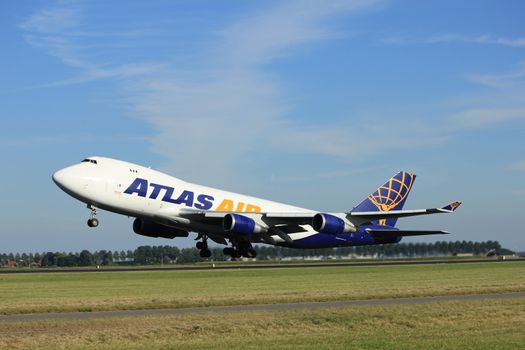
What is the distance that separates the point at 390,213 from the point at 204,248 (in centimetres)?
1328

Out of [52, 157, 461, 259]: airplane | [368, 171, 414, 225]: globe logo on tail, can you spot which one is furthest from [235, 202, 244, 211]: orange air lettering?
[368, 171, 414, 225]: globe logo on tail

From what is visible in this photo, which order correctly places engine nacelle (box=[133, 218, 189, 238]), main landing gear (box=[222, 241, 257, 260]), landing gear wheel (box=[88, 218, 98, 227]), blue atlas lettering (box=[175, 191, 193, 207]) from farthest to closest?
1. main landing gear (box=[222, 241, 257, 260])
2. engine nacelle (box=[133, 218, 189, 238])
3. blue atlas lettering (box=[175, 191, 193, 207])
4. landing gear wheel (box=[88, 218, 98, 227])

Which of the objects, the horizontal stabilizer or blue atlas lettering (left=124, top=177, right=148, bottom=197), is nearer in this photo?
Result: blue atlas lettering (left=124, top=177, right=148, bottom=197)

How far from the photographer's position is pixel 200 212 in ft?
162

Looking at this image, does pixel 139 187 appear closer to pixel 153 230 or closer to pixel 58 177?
pixel 58 177

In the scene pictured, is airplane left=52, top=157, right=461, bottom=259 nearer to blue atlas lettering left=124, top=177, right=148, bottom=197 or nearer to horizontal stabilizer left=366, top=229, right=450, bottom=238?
blue atlas lettering left=124, top=177, right=148, bottom=197

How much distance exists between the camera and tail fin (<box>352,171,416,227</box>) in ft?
212

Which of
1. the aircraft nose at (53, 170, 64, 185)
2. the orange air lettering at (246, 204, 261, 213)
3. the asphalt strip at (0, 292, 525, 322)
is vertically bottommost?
the asphalt strip at (0, 292, 525, 322)

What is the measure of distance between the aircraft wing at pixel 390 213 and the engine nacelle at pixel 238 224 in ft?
24.4

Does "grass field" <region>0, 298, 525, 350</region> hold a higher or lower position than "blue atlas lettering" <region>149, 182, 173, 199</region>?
lower

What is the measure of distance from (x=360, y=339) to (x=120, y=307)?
14.4m

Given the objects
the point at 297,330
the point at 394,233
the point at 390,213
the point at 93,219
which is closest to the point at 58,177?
the point at 93,219

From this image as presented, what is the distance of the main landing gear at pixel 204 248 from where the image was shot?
179 feet

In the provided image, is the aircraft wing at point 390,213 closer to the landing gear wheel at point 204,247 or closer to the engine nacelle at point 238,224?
the engine nacelle at point 238,224
